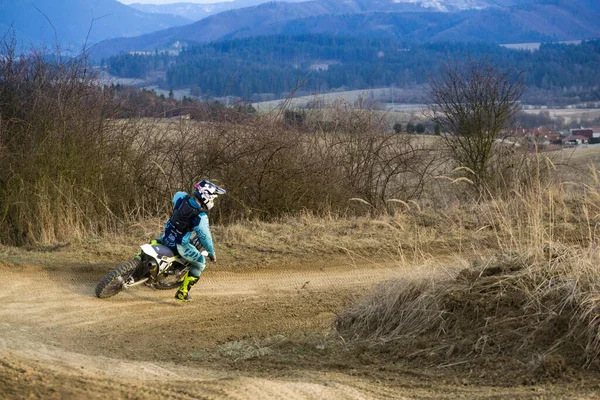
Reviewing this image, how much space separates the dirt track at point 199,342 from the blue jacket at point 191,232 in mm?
745

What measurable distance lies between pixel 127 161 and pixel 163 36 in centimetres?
18068

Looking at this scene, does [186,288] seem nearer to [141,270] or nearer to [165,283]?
[165,283]

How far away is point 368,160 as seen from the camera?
20.2m

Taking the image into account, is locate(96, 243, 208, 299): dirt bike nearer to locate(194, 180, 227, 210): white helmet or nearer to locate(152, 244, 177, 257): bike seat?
locate(152, 244, 177, 257): bike seat

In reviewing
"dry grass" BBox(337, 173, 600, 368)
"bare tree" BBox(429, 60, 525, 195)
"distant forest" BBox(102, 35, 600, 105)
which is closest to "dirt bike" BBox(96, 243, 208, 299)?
"dry grass" BBox(337, 173, 600, 368)

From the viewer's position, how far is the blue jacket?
420 inches

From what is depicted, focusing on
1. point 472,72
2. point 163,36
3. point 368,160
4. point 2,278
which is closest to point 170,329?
point 2,278

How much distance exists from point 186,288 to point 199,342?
158cm

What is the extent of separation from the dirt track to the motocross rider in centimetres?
36

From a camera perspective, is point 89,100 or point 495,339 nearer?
point 495,339

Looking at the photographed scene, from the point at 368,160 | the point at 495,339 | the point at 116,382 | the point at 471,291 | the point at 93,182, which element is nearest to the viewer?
the point at 116,382

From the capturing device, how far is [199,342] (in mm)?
9336

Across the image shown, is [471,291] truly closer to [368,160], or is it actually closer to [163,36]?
[368,160]

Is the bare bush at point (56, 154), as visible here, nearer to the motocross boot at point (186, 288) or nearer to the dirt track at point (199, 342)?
the dirt track at point (199, 342)
